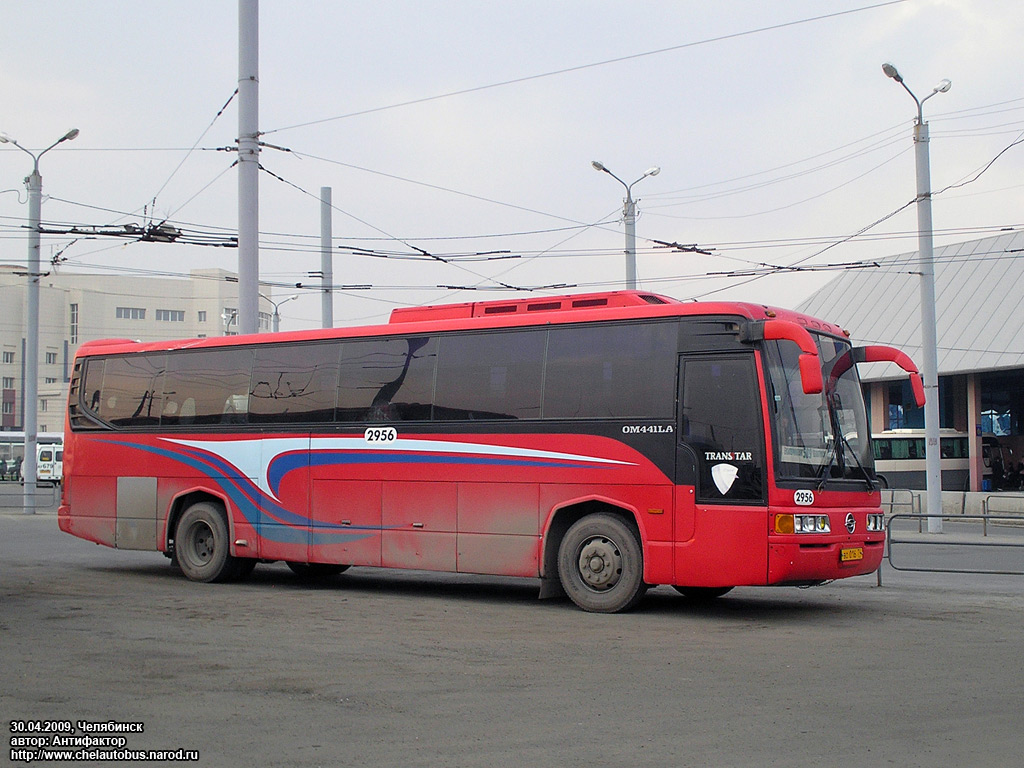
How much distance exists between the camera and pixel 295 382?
15.4 meters

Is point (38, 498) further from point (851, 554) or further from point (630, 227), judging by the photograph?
point (851, 554)

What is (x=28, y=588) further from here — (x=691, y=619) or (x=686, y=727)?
(x=686, y=727)

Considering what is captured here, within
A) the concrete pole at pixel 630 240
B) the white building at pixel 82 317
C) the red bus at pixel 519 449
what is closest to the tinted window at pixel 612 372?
the red bus at pixel 519 449

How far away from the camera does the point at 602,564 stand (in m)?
12.6

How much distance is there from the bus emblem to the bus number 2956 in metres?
4.26

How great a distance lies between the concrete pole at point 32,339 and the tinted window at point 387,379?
1762cm

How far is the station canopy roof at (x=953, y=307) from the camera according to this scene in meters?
39.8

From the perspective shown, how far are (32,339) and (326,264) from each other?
389 inches

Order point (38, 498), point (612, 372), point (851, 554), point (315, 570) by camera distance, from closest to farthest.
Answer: point (851, 554) → point (612, 372) → point (315, 570) → point (38, 498)

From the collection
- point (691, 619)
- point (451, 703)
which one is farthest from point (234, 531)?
point (451, 703)

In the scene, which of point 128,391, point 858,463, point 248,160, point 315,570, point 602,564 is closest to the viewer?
point 858,463

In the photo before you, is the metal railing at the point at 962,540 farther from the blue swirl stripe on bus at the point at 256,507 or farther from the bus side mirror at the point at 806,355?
the blue swirl stripe on bus at the point at 256,507

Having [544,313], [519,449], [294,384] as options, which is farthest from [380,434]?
[544,313]

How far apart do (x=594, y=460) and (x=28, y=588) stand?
7307mm
